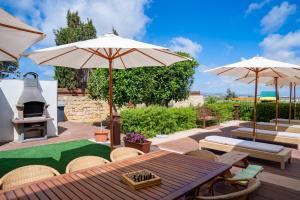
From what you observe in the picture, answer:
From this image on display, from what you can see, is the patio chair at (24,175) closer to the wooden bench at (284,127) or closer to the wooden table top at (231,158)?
the wooden table top at (231,158)

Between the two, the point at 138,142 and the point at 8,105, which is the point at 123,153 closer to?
the point at 138,142

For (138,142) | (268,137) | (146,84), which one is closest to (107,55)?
(138,142)

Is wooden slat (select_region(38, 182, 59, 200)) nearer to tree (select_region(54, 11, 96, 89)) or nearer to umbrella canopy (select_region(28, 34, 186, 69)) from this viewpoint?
umbrella canopy (select_region(28, 34, 186, 69))

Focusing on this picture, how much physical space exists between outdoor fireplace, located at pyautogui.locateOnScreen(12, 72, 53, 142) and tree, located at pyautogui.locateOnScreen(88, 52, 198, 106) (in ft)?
13.2

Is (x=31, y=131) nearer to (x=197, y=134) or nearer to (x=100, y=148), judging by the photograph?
(x=100, y=148)

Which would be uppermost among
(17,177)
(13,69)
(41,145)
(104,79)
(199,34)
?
(199,34)

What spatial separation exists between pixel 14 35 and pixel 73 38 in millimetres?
17851

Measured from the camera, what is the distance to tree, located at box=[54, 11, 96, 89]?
62.3 feet

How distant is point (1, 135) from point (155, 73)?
8411mm

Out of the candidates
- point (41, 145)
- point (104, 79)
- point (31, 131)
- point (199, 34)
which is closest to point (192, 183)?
point (41, 145)

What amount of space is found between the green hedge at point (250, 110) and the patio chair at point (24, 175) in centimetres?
1117

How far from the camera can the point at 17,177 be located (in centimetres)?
297

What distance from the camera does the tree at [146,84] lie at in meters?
12.5

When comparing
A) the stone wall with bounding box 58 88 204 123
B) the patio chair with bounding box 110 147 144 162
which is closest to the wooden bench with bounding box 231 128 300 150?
the patio chair with bounding box 110 147 144 162
